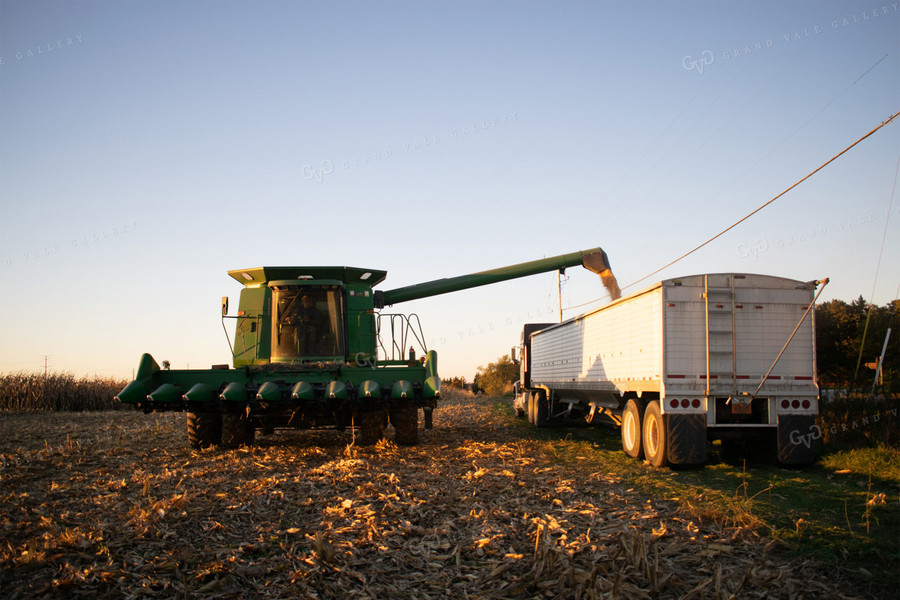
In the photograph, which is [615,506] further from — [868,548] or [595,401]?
[595,401]

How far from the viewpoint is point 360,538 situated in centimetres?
647

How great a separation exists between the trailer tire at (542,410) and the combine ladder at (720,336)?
10.1 metres

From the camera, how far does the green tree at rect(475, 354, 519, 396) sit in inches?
2303

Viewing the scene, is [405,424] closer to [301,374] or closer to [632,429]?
[301,374]

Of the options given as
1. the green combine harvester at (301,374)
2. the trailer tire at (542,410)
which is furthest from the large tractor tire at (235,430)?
the trailer tire at (542,410)

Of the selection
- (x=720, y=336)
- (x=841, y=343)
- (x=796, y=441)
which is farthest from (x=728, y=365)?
(x=841, y=343)

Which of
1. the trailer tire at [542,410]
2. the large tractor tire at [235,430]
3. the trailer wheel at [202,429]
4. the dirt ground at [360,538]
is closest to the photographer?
the dirt ground at [360,538]

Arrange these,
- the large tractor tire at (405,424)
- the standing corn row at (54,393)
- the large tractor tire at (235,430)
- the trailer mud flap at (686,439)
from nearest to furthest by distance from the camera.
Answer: the trailer mud flap at (686,439) → the large tractor tire at (235,430) → the large tractor tire at (405,424) → the standing corn row at (54,393)

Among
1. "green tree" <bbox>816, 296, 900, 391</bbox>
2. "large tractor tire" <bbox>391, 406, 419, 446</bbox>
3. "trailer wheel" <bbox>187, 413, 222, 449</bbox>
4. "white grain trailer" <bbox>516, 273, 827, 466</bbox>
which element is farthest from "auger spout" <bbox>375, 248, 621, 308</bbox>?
"green tree" <bbox>816, 296, 900, 391</bbox>

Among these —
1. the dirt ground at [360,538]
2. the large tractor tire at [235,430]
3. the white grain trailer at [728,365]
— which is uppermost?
the white grain trailer at [728,365]

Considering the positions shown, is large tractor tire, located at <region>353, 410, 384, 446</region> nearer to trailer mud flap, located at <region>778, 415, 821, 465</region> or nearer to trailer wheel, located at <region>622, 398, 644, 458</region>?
trailer wheel, located at <region>622, 398, 644, 458</region>

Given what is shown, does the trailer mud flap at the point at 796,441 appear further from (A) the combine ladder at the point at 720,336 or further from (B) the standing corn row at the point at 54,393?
(B) the standing corn row at the point at 54,393

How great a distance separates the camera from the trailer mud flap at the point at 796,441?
1141cm

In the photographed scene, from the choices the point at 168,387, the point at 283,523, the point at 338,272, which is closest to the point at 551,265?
the point at 338,272
